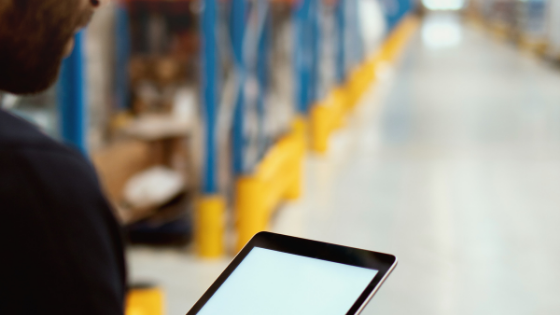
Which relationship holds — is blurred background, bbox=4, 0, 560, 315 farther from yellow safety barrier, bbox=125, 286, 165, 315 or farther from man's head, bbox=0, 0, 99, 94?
man's head, bbox=0, 0, 99, 94

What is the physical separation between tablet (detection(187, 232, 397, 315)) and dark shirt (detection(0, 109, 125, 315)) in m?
0.15

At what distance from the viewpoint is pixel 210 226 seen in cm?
354

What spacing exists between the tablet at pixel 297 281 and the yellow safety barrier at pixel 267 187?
94.5 inches

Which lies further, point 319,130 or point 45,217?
point 319,130

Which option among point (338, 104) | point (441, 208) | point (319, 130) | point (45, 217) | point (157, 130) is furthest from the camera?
point (338, 104)

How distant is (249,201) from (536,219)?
6.22ft

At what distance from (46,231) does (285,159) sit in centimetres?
371

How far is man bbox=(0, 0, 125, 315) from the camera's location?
682mm

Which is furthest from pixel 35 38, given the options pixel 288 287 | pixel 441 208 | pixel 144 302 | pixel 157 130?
pixel 441 208

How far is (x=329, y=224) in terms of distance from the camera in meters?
4.16

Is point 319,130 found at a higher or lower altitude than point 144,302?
lower

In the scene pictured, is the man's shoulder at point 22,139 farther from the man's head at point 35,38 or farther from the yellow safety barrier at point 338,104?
the yellow safety barrier at point 338,104

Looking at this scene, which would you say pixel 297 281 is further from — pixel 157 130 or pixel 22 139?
pixel 157 130

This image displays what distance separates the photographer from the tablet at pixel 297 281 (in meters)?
0.78
